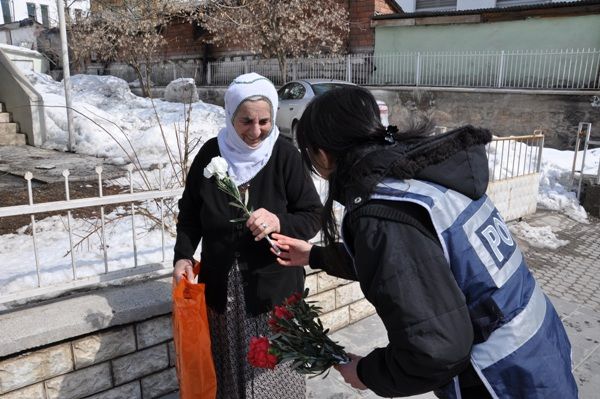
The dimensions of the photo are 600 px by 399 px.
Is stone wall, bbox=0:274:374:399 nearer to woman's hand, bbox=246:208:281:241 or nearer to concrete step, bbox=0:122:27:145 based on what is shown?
woman's hand, bbox=246:208:281:241

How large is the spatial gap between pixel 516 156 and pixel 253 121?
5.93 meters

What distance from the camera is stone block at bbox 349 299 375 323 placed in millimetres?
3582

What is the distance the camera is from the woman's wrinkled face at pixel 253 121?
6.55 feet

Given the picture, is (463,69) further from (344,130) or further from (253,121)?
(344,130)

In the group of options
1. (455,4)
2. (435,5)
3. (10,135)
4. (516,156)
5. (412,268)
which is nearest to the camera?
(412,268)

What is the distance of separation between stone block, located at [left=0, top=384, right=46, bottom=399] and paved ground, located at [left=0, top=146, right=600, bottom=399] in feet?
2.27

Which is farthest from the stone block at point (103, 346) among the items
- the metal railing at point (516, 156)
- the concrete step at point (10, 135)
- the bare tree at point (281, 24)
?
the bare tree at point (281, 24)

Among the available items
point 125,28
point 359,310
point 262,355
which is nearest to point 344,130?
point 262,355

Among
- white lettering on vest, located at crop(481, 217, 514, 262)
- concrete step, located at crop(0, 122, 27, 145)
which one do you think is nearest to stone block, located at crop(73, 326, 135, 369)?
white lettering on vest, located at crop(481, 217, 514, 262)

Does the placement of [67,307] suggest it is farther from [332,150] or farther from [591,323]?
[591,323]

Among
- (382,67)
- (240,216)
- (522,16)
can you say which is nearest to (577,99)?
(522,16)

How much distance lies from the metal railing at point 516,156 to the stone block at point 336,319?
3611 millimetres

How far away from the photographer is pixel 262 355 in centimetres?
154

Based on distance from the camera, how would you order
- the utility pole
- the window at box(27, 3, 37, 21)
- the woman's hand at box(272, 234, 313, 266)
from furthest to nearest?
the window at box(27, 3, 37, 21) < the utility pole < the woman's hand at box(272, 234, 313, 266)
